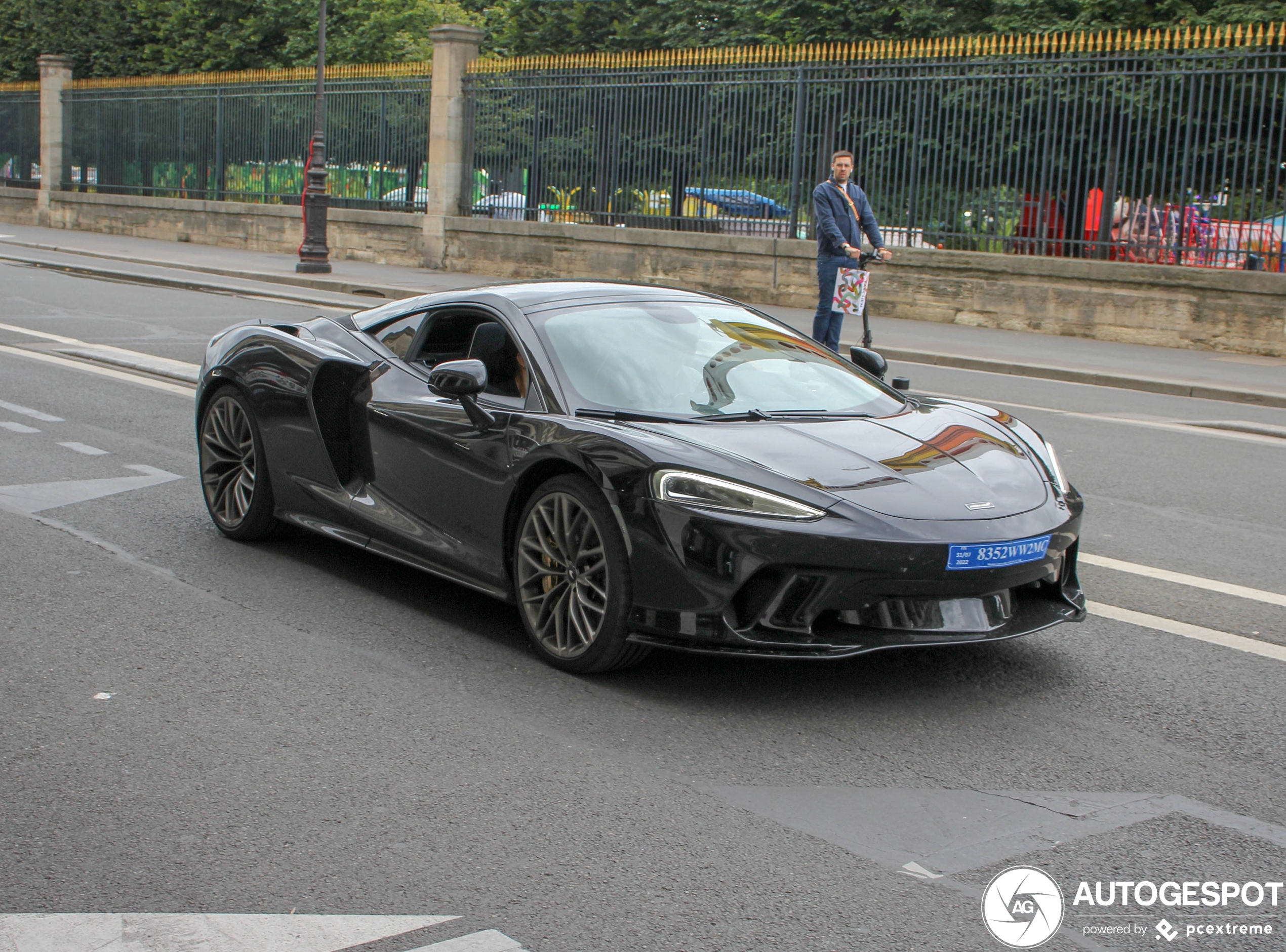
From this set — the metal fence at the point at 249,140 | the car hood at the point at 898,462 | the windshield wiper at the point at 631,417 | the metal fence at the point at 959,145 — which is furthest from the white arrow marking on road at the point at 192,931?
the metal fence at the point at 249,140

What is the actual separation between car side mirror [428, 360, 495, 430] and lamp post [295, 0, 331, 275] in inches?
814

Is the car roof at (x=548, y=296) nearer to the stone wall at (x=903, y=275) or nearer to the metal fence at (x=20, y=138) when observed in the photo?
the stone wall at (x=903, y=275)

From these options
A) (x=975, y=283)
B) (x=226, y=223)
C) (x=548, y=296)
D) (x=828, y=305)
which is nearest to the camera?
(x=548, y=296)

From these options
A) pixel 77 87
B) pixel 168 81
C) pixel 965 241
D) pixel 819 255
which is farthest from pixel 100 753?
pixel 77 87

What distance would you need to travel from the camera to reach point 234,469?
259 inches

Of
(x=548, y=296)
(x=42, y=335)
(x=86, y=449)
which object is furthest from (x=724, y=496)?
(x=42, y=335)

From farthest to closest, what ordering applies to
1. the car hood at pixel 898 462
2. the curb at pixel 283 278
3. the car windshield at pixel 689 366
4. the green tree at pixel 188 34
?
the green tree at pixel 188 34
the curb at pixel 283 278
the car windshield at pixel 689 366
the car hood at pixel 898 462

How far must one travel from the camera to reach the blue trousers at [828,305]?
13.7m

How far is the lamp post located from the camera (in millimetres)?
25453

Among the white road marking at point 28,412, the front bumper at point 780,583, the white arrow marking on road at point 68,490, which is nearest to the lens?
the front bumper at point 780,583

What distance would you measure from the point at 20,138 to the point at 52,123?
2.67 meters

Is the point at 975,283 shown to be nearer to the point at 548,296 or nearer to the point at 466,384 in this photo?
the point at 548,296

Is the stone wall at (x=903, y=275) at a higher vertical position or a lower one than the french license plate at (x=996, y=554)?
higher

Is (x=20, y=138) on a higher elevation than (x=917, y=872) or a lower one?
higher
